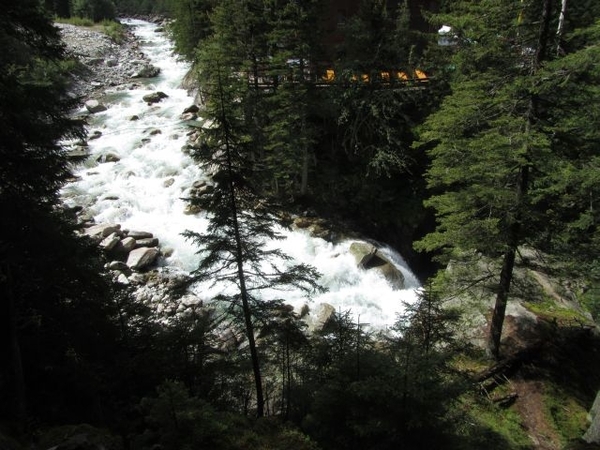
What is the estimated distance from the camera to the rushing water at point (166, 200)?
18703 mm

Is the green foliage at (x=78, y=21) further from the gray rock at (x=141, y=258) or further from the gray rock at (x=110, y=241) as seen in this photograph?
the gray rock at (x=141, y=258)

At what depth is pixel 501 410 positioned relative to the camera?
11242 mm

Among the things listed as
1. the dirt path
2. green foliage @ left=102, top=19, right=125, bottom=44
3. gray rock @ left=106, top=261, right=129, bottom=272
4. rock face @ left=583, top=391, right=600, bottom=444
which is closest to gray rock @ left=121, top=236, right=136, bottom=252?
gray rock @ left=106, top=261, right=129, bottom=272

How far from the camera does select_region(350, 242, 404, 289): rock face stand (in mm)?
19500

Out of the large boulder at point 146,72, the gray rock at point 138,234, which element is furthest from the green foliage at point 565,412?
the large boulder at point 146,72

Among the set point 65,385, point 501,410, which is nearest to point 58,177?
point 65,385

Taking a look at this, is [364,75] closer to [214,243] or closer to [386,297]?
[386,297]

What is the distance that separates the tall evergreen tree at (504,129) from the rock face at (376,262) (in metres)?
8.18

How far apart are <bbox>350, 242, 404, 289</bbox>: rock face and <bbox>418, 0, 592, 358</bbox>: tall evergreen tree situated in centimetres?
818

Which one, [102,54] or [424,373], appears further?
[102,54]

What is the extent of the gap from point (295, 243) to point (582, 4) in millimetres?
15967

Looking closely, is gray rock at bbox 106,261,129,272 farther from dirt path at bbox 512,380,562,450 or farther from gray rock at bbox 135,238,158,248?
dirt path at bbox 512,380,562,450

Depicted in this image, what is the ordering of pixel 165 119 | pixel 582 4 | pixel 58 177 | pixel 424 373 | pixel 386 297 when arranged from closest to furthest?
1. pixel 424 373
2. pixel 58 177
3. pixel 582 4
4. pixel 386 297
5. pixel 165 119

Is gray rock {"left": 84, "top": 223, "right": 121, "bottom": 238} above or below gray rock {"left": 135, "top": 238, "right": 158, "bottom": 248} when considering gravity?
above
